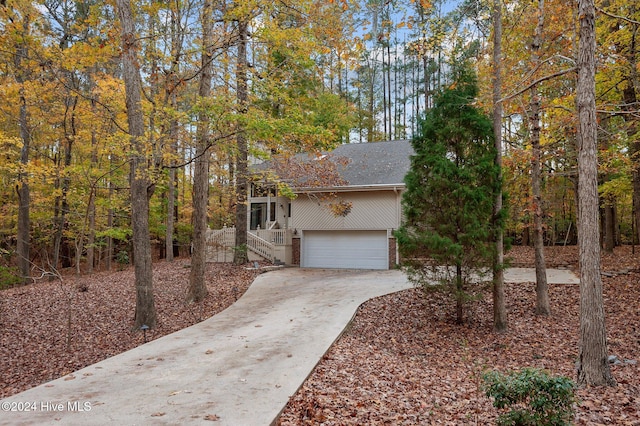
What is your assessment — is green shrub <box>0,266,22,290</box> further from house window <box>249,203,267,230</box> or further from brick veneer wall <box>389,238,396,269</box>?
brick veneer wall <box>389,238,396,269</box>

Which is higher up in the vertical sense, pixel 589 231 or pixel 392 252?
pixel 589 231

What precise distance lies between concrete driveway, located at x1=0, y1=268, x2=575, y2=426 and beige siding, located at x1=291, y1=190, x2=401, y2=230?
6514mm

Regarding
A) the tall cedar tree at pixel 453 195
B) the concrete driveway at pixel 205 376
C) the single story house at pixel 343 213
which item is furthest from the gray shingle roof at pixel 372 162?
the concrete driveway at pixel 205 376

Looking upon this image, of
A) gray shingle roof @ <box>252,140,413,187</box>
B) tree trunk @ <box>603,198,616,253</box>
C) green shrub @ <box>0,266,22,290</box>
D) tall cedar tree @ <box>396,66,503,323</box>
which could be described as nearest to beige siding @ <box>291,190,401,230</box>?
gray shingle roof @ <box>252,140,413,187</box>

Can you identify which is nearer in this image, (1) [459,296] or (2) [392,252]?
(1) [459,296]

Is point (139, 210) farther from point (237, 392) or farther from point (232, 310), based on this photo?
point (237, 392)

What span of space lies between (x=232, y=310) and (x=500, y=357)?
5.45 metres

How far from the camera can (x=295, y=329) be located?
694 cm

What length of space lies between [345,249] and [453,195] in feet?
26.7

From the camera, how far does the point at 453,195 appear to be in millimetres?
7824

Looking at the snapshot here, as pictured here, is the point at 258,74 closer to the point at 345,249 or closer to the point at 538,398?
the point at 345,249

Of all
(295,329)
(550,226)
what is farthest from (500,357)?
(550,226)

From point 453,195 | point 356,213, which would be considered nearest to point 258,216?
point 356,213

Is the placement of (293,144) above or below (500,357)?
above
